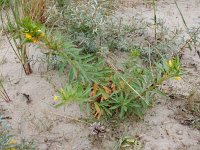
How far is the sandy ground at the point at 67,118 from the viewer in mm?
2330

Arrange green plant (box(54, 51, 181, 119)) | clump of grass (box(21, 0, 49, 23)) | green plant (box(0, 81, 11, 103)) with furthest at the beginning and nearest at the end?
clump of grass (box(21, 0, 49, 23)) < green plant (box(0, 81, 11, 103)) < green plant (box(54, 51, 181, 119))

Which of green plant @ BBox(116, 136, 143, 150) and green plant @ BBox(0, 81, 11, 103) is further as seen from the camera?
green plant @ BBox(0, 81, 11, 103)

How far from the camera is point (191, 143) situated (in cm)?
233

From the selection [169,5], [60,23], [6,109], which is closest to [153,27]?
[169,5]

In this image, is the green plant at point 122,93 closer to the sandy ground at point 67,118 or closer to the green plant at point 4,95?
the sandy ground at point 67,118

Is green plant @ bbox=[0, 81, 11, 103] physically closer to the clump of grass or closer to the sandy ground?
the sandy ground

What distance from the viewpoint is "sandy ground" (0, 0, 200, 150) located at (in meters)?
2.33

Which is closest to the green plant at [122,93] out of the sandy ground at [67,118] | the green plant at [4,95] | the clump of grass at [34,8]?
the sandy ground at [67,118]

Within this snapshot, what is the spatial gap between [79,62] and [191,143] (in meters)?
0.88

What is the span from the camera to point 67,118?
246cm

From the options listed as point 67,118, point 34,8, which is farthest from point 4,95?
point 34,8

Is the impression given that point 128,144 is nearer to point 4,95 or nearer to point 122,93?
point 122,93

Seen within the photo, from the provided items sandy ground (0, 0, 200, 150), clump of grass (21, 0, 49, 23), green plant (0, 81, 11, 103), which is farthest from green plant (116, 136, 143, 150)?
clump of grass (21, 0, 49, 23)

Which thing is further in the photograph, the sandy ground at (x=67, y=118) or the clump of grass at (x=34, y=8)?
the clump of grass at (x=34, y=8)
